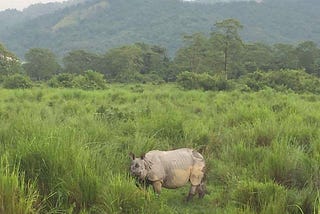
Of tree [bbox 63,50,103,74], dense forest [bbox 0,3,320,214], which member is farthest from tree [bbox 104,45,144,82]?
dense forest [bbox 0,3,320,214]

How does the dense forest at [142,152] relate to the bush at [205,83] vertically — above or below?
above

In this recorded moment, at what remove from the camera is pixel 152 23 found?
143375 mm

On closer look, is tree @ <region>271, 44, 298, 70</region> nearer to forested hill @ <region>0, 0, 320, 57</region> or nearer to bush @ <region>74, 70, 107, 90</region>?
bush @ <region>74, 70, 107, 90</region>

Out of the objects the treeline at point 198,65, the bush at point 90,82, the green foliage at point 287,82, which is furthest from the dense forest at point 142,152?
the treeline at point 198,65

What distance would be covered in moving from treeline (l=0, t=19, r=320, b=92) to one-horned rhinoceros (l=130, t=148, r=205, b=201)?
2108cm

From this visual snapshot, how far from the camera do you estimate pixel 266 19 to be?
15288cm

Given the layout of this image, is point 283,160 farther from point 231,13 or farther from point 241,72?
point 231,13

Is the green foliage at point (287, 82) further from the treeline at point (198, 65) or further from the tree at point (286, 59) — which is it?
the tree at point (286, 59)

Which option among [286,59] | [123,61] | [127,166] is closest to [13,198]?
[127,166]

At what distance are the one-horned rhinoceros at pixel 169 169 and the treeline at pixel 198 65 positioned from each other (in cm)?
2108

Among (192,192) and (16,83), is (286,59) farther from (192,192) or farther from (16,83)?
(192,192)

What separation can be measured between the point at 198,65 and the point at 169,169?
125 feet

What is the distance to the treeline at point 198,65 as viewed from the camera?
2591 centimetres

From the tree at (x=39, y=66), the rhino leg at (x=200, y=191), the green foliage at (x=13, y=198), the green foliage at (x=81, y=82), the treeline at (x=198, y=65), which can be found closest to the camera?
the green foliage at (x=13, y=198)
